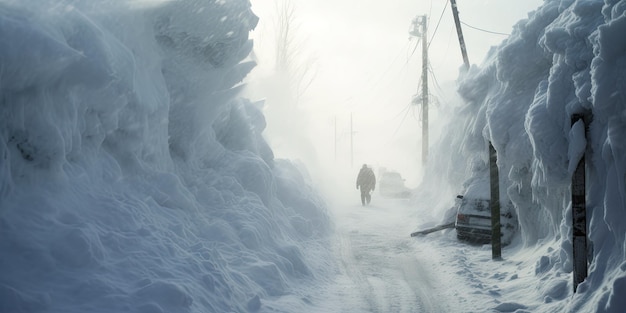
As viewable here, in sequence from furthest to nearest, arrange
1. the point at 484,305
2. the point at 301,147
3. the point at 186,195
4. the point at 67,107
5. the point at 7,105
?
1. the point at 301,147
2. the point at 186,195
3. the point at 484,305
4. the point at 67,107
5. the point at 7,105

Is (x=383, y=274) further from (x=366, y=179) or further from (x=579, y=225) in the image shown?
(x=366, y=179)

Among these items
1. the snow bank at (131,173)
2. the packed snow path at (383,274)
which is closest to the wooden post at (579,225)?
the packed snow path at (383,274)

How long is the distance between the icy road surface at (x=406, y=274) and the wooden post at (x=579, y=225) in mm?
1317

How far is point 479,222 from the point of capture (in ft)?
36.1

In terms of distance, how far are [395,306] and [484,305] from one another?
1.32 meters

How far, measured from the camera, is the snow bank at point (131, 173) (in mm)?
4297

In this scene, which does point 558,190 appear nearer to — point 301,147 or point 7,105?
point 7,105

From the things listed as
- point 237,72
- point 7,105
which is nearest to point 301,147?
point 237,72

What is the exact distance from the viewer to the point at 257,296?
5.93m

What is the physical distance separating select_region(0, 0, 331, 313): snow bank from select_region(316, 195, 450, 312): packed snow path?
0.75 m

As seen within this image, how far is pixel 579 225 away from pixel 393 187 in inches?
931

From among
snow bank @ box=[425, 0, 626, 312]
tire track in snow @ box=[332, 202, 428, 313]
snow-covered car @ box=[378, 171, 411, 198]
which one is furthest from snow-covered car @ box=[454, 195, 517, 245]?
snow-covered car @ box=[378, 171, 411, 198]

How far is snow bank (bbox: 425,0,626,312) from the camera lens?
5.42 metres

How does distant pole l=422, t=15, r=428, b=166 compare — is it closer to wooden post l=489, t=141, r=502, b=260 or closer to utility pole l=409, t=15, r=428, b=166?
utility pole l=409, t=15, r=428, b=166
